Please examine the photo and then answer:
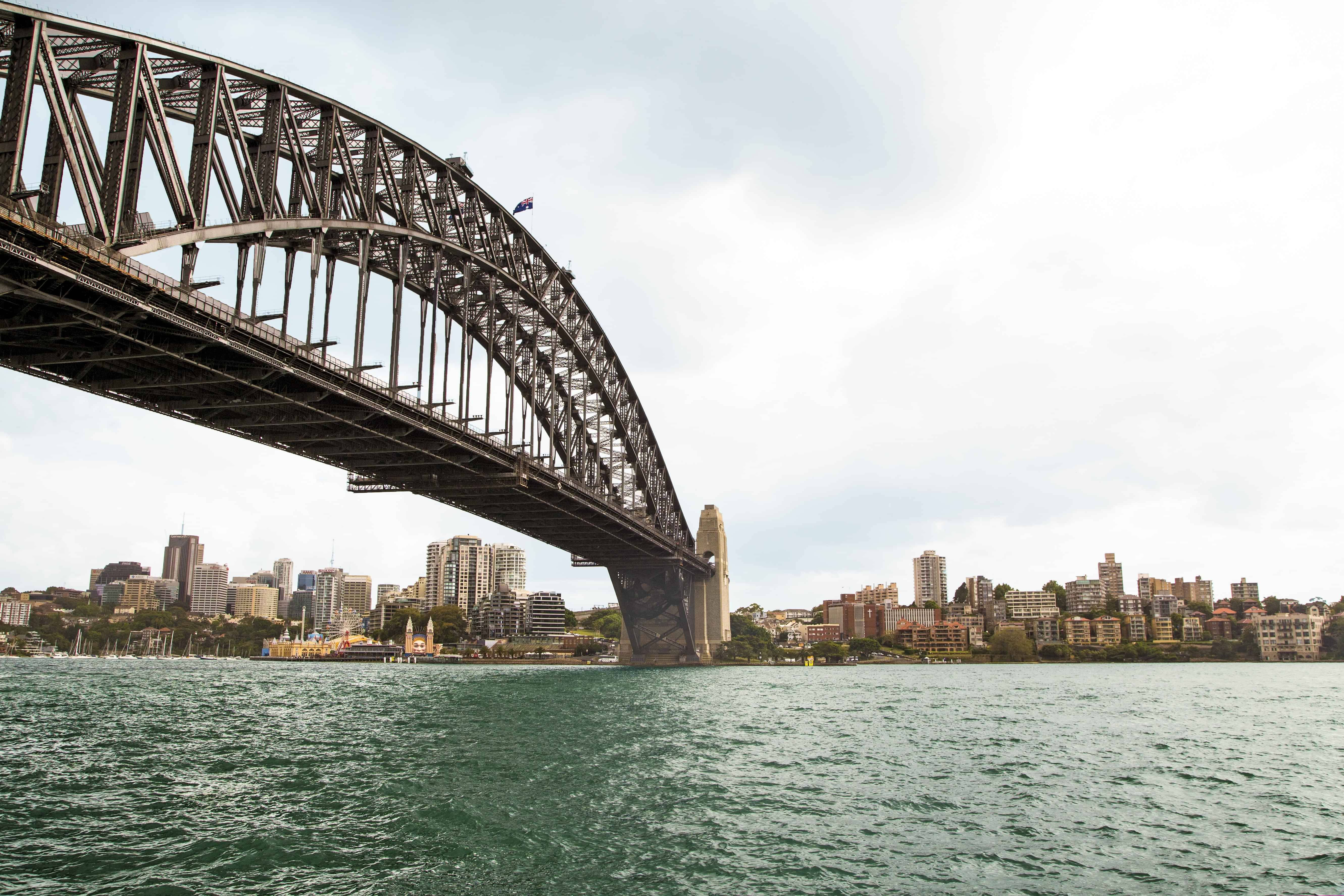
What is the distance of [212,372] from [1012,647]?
138 m

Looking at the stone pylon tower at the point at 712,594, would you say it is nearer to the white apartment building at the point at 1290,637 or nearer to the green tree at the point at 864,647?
the green tree at the point at 864,647

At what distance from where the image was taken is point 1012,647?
147375 millimetres

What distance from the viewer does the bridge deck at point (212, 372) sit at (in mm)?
25484

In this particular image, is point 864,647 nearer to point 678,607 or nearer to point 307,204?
point 678,607

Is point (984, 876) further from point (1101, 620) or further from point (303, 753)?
point (1101, 620)

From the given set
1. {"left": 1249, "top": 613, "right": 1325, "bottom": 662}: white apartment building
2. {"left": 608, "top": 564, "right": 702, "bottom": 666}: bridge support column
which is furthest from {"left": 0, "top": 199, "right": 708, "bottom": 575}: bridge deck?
{"left": 1249, "top": 613, "right": 1325, "bottom": 662}: white apartment building

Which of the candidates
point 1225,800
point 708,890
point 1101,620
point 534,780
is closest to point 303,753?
point 534,780

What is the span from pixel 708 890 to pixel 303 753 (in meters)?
16.8

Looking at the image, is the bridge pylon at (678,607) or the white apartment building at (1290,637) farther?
the white apartment building at (1290,637)

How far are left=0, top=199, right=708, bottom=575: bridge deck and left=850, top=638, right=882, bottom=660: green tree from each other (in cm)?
10903

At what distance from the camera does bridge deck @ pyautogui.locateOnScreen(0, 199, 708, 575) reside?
2548cm

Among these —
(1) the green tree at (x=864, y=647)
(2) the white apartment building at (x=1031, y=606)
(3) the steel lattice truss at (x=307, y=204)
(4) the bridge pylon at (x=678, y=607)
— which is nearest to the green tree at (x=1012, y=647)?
(1) the green tree at (x=864, y=647)

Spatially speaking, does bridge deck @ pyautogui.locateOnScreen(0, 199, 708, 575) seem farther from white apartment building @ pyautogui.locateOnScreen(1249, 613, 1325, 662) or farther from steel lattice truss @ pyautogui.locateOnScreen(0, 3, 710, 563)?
white apartment building @ pyautogui.locateOnScreen(1249, 613, 1325, 662)

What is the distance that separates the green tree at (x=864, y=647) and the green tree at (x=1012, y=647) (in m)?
19.7
